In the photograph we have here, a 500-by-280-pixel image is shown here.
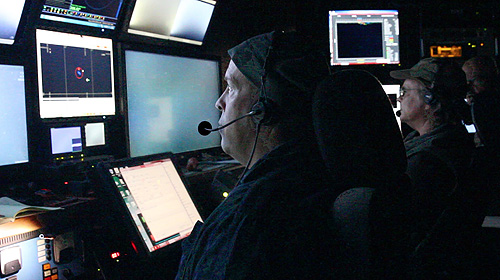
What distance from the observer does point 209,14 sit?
2395 mm

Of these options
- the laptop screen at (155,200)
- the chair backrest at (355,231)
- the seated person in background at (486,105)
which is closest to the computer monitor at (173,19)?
the laptop screen at (155,200)

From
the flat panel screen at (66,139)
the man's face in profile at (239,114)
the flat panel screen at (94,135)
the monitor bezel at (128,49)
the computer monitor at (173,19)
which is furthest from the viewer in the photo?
the computer monitor at (173,19)

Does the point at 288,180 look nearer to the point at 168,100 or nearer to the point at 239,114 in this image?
the point at 239,114

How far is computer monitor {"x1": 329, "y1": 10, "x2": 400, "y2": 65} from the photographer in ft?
10.2

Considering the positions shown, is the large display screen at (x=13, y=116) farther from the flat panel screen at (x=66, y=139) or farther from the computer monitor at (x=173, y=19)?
the computer monitor at (x=173, y=19)

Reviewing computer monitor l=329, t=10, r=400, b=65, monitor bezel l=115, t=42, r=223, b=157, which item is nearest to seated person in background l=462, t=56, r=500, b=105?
computer monitor l=329, t=10, r=400, b=65

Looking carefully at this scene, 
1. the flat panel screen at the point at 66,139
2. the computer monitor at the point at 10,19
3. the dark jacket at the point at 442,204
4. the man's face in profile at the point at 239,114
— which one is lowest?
the dark jacket at the point at 442,204

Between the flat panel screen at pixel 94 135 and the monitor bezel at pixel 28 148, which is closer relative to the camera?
the monitor bezel at pixel 28 148

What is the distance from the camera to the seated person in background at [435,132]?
1.82 metres

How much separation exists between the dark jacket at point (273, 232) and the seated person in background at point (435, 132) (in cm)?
100

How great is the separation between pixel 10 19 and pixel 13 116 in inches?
12.5

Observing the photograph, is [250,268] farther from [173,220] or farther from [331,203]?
[173,220]

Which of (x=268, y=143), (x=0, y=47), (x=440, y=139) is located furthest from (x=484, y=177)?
(x=0, y=47)

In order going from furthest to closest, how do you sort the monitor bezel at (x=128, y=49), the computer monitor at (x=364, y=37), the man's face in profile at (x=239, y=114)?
1. the computer monitor at (x=364, y=37)
2. the monitor bezel at (x=128, y=49)
3. the man's face in profile at (x=239, y=114)
